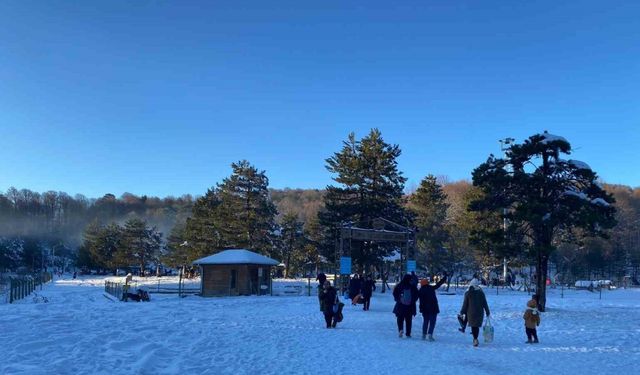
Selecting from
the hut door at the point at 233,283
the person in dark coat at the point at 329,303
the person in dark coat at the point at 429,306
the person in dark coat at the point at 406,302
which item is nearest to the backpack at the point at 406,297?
the person in dark coat at the point at 406,302

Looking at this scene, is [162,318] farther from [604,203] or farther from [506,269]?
[506,269]

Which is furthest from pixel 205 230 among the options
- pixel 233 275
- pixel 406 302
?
pixel 406 302

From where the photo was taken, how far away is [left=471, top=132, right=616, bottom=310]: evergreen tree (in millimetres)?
22281

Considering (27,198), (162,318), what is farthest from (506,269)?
(27,198)

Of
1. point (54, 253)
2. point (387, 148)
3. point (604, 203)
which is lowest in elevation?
point (54, 253)

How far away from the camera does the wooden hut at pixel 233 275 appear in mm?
36469

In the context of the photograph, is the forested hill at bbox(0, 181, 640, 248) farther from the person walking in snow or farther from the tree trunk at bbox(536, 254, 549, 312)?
the person walking in snow

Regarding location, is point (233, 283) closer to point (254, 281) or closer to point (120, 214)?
point (254, 281)

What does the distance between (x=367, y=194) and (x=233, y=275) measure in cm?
1278

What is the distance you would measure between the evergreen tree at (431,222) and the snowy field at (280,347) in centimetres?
4278

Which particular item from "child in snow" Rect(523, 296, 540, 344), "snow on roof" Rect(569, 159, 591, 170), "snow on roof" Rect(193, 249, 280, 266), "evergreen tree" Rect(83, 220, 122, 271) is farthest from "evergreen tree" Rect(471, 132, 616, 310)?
"evergreen tree" Rect(83, 220, 122, 271)

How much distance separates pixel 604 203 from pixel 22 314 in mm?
22494

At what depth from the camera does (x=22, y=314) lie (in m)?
16.4

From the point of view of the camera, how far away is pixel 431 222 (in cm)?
6078
